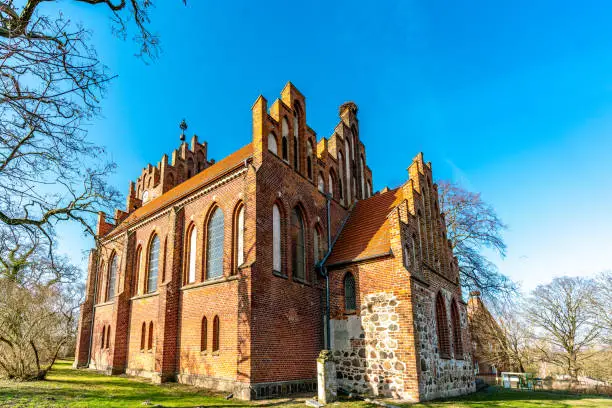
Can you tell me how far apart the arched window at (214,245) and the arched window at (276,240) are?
8.03ft

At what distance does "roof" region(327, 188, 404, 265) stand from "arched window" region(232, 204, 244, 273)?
150 inches

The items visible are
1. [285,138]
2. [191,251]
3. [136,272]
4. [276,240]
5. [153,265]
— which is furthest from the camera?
[136,272]

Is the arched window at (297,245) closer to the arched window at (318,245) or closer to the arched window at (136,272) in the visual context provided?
the arched window at (318,245)

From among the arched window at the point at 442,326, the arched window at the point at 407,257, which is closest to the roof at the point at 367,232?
the arched window at the point at 407,257

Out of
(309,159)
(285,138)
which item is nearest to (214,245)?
(285,138)

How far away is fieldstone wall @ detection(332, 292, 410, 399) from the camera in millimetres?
13211

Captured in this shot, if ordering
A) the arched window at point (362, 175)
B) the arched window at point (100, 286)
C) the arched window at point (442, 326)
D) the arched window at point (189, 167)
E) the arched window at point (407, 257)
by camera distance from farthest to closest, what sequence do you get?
the arched window at point (189, 167) < the arched window at point (100, 286) < the arched window at point (362, 175) < the arched window at point (442, 326) < the arched window at point (407, 257)

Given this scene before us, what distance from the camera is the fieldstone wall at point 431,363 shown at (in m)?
13.3

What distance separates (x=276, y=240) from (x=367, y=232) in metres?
4.03

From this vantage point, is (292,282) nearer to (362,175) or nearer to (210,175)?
(210,175)

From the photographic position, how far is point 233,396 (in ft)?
41.5

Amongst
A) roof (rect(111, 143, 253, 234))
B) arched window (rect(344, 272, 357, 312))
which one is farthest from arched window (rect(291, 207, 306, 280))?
roof (rect(111, 143, 253, 234))

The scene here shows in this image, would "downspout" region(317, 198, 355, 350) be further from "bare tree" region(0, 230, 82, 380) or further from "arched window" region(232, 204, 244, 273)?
"bare tree" region(0, 230, 82, 380)

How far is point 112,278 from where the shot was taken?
24844 millimetres
